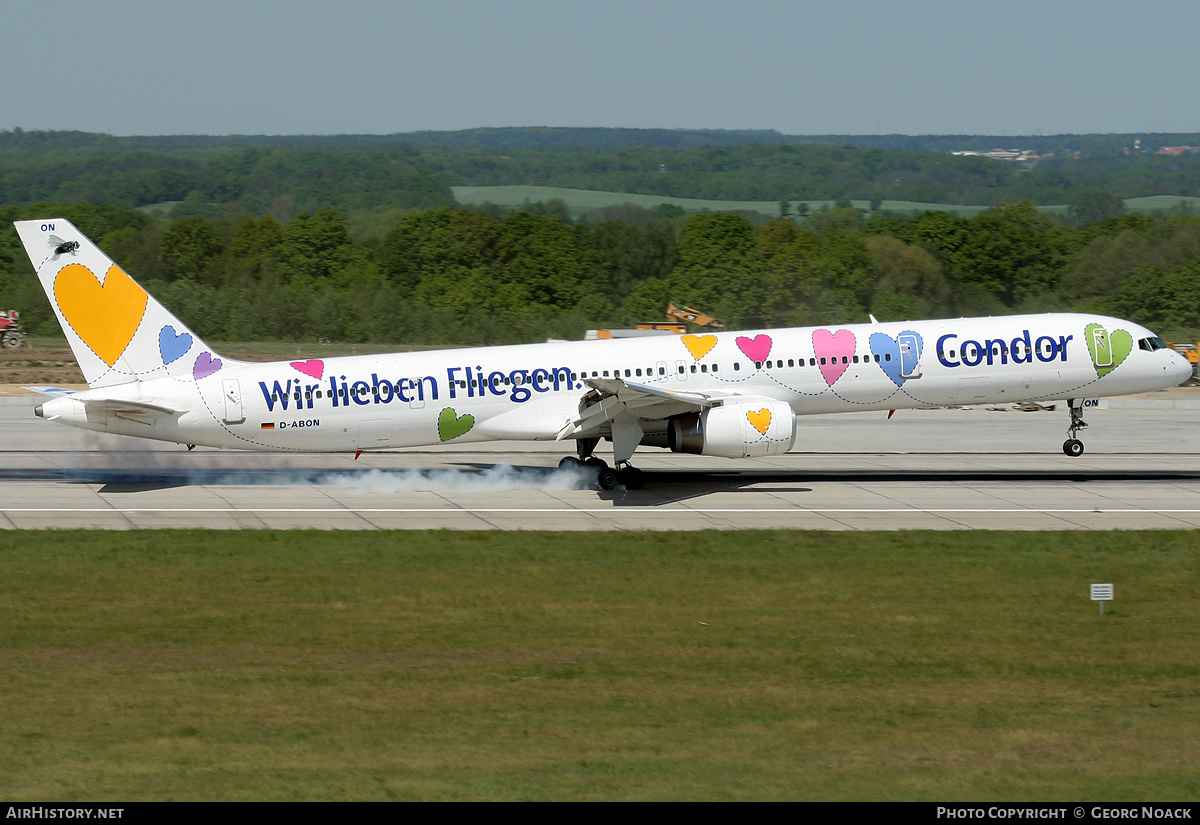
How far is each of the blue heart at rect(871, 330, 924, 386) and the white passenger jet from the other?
0.05 m

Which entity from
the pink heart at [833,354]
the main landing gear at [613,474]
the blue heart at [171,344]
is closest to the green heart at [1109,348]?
the pink heart at [833,354]

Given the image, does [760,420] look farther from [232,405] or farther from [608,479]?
[232,405]

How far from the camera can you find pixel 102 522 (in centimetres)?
3123

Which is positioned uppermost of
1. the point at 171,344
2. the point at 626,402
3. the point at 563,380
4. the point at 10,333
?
the point at 171,344

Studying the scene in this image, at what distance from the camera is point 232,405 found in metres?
34.7

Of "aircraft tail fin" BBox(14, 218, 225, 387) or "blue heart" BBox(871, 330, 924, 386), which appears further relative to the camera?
"blue heart" BBox(871, 330, 924, 386)

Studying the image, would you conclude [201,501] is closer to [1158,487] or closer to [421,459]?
[421,459]

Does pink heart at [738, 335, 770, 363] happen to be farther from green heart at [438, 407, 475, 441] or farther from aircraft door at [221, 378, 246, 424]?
aircraft door at [221, 378, 246, 424]

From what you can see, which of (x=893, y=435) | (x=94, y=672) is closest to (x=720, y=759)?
(x=94, y=672)

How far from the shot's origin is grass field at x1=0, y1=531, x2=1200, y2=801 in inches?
583

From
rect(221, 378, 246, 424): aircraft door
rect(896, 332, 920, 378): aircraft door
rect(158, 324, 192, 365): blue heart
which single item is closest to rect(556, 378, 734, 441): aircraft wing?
rect(896, 332, 920, 378): aircraft door

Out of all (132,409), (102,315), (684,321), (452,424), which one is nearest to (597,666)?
(452,424)

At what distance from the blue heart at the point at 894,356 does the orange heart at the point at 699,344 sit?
4.51 m

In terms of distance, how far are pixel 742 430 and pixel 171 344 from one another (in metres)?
15.3
